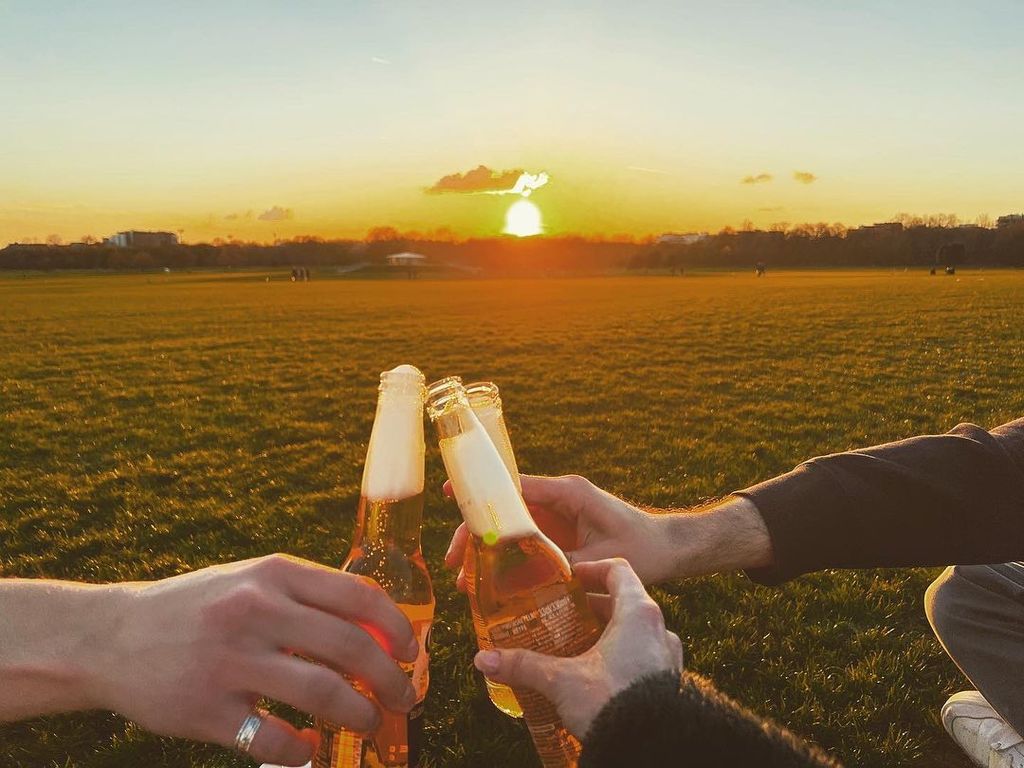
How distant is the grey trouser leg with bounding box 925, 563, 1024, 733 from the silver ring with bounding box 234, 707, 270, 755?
10.4 ft

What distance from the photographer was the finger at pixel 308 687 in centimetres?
123

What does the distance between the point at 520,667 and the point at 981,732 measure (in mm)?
3070

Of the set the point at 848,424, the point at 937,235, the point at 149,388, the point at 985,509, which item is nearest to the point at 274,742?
the point at 985,509

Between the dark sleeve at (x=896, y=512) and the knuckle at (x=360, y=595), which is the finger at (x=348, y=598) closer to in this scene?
the knuckle at (x=360, y=595)

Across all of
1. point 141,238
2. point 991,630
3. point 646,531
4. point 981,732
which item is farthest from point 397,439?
point 141,238

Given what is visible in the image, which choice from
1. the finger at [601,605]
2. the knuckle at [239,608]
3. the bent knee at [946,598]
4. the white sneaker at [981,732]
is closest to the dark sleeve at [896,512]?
the bent knee at [946,598]

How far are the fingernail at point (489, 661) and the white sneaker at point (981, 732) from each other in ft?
9.53

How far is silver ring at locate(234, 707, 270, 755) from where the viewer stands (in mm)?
1251

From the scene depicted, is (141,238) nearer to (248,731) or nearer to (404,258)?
(404,258)

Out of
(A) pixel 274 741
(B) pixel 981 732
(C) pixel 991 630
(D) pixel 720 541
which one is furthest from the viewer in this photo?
(B) pixel 981 732

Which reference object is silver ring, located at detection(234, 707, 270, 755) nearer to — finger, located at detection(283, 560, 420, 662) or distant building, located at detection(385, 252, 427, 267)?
finger, located at detection(283, 560, 420, 662)

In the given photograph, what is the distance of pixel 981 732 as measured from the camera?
11.0ft

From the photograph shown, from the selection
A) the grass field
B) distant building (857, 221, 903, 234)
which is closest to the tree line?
distant building (857, 221, 903, 234)

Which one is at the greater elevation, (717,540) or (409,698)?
(409,698)
